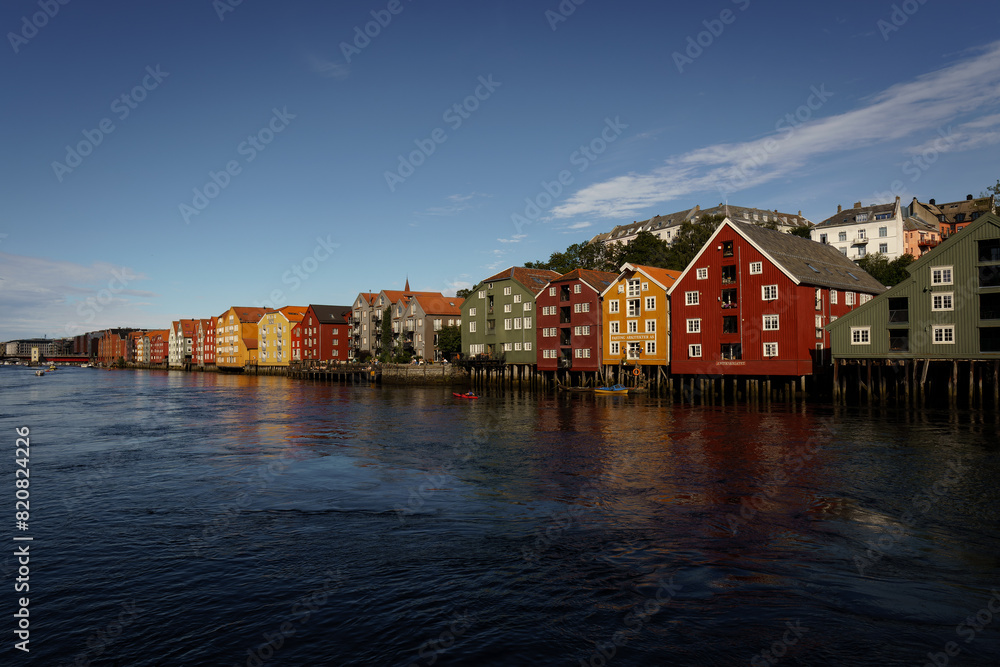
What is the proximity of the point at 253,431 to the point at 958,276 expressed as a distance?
50.8 meters

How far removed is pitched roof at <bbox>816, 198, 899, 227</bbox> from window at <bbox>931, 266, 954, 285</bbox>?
5551cm

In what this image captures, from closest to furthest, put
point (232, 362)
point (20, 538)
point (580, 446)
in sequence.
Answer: point (20, 538) → point (580, 446) → point (232, 362)

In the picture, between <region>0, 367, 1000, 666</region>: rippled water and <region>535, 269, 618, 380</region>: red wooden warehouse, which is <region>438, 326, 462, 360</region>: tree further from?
<region>0, 367, 1000, 666</region>: rippled water

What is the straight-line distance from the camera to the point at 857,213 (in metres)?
98.6

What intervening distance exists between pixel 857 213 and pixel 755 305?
192 ft

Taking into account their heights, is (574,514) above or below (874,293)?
below

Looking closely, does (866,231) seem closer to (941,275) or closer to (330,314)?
(941,275)

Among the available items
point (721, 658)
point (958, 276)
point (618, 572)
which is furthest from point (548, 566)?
point (958, 276)

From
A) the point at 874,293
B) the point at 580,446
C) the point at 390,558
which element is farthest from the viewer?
the point at 874,293

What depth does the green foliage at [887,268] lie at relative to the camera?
80250 millimetres

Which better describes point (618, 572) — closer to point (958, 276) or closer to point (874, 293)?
point (958, 276)

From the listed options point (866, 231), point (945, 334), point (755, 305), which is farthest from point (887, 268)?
point (945, 334)

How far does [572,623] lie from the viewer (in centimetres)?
1095

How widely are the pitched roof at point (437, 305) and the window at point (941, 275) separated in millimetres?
74025
